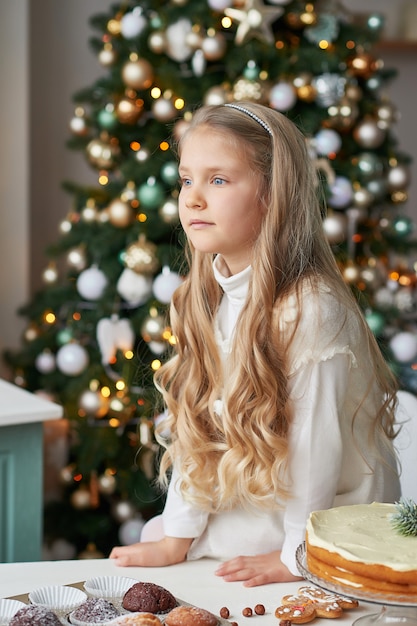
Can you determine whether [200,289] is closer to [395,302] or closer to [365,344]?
[365,344]

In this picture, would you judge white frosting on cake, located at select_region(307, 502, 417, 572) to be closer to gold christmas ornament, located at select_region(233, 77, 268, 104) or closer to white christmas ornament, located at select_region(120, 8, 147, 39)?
gold christmas ornament, located at select_region(233, 77, 268, 104)

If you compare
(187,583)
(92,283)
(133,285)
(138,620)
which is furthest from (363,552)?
(92,283)

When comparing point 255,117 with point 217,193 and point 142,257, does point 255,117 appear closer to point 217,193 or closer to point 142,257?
point 217,193

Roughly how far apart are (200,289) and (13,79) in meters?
2.22

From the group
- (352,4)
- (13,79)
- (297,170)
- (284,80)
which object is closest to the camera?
(297,170)

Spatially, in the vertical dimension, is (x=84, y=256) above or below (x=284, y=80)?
below

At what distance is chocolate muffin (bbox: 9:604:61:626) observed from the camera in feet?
3.67

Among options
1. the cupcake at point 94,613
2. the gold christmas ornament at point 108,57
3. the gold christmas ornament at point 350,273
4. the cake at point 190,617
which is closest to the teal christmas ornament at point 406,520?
the cake at point 190,617

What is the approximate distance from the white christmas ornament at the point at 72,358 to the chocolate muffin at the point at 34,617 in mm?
1930

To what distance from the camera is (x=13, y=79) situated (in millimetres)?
3604

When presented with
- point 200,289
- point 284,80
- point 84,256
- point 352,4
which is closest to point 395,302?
point 284,80

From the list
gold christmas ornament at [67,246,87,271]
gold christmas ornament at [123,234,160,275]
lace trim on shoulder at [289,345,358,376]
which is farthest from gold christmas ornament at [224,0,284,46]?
lace trim on shoulder at [289,345,358,376]

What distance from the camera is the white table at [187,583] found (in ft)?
4.14

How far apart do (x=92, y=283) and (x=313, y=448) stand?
Result: 1701mm
